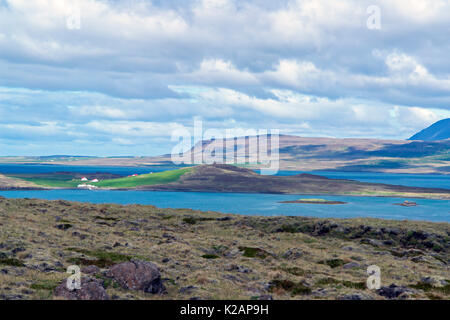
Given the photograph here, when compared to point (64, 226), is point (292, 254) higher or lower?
lower

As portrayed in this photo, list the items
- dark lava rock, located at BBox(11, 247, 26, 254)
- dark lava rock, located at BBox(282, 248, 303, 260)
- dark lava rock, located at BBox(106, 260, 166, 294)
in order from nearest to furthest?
dark lava rock, located at BBox(106, 260, 166, 294)
dark lava rock, located at BBox(11, 247, 26, 254)
dark lava rock, located at BBox(282, 248, 303, 260)

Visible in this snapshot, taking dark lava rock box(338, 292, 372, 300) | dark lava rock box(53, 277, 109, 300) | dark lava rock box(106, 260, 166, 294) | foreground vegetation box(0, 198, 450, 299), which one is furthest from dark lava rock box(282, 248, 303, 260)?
dark lava rock box(53, 277, 109, 300)

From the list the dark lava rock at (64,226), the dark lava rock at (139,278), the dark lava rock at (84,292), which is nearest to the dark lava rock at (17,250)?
the dark lava rock at (139,278)

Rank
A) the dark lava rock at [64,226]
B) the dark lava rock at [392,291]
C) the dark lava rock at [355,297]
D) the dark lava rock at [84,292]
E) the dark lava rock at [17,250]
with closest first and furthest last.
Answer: the dark lava rock at [84,292]
the dark lava rock at [355,297]
the dark lava rock at [392,291]
the dark lava rock at [17,250]
the dark lava rock at [64,226]

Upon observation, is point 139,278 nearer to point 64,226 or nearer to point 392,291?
point 392,291

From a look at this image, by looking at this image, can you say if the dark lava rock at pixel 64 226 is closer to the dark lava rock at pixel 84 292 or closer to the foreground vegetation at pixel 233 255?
the foreground vegetation at pixel 233 255

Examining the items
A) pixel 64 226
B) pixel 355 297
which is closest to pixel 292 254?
pixel 355 297

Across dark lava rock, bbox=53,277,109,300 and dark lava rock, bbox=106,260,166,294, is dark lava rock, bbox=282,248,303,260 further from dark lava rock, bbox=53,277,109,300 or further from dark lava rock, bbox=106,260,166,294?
dark lava rock, bbox=53,277,109,300
